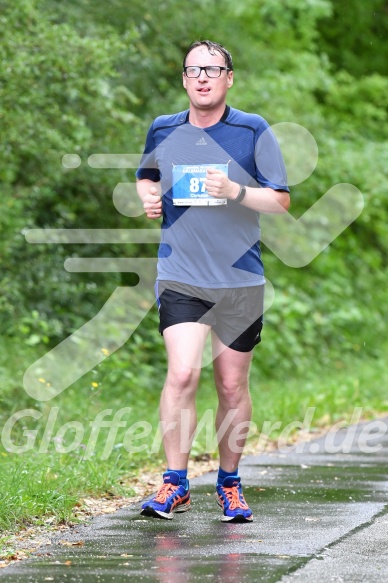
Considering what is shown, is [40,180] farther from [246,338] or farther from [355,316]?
[355,316]

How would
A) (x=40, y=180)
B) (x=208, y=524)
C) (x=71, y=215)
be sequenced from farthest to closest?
1. (x=71, y=215)
2. (x=40, y=180)
3. (x=208, y=524)

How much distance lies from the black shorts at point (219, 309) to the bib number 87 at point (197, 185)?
1.46ft

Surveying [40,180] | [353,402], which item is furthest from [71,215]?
[353,402]

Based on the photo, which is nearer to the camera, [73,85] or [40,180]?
[73,85]

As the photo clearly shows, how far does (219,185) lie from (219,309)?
62 cm

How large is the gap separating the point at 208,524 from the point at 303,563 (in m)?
1.03

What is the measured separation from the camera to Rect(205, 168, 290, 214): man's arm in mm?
5117

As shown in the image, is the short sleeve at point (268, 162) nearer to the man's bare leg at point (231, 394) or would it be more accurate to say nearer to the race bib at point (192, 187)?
the race bib at point (192, 187)

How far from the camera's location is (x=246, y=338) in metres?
5.45

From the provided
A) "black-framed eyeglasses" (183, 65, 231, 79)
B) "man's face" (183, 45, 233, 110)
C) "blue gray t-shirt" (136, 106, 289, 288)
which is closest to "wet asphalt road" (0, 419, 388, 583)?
"blue gray t-shirt" (136, 106, 289, 288)

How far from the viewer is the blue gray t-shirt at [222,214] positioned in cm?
534

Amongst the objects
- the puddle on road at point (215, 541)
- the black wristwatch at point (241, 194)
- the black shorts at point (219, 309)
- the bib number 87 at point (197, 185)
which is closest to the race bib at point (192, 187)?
the bib number 87 at point (197, 185)

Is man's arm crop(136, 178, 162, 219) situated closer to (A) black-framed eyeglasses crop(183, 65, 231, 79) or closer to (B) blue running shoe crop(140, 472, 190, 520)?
(A) black-framed eyeglasses crop(183, 65, 231, 79)

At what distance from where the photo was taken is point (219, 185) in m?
5.10
